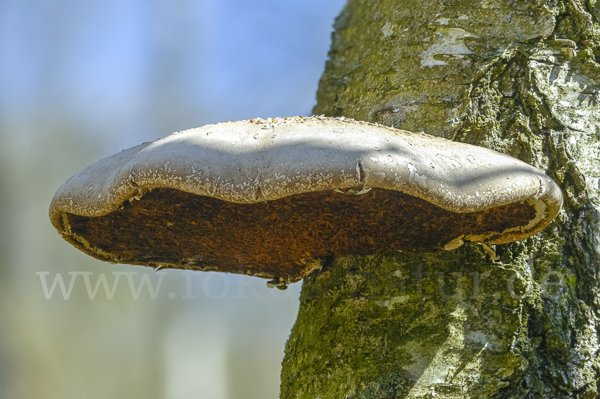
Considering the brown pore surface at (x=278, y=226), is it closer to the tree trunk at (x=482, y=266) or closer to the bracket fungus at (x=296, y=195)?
the bracket fungus at (x=296, y=195)

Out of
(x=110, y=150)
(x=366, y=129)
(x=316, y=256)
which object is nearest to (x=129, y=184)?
(x=366, y=129)

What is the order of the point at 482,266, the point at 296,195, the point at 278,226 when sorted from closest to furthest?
1. the point at 296,195
2. the point at 278,226
3. the point at 482,266

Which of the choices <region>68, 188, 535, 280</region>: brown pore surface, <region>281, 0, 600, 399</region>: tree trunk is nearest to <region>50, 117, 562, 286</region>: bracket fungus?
<region>68, 188, 535, 280</region>: brown pore surface

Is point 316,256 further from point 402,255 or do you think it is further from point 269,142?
point 269,142

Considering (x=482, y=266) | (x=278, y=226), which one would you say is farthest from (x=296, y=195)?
(x=482, y=266)

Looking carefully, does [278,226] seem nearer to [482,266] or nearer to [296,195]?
[296,195]
